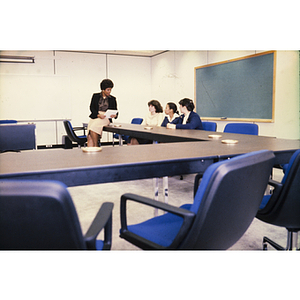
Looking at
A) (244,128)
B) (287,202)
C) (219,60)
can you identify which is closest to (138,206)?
(244,128)

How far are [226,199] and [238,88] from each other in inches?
199

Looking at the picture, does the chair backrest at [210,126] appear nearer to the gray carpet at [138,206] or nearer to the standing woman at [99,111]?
the gray carpet at [138,206]

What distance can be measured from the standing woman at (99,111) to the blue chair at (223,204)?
3.40 metres

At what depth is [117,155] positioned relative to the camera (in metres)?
1.73

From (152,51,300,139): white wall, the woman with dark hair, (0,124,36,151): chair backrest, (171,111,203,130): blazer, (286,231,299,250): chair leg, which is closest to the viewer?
(286,231,299,250): chair leg

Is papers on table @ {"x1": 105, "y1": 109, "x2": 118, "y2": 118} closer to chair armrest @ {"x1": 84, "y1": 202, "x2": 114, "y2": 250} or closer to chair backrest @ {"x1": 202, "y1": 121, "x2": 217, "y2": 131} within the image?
chair backrest @ {"x1": 202, "y1": 121, "x2": 217, "y2": 131}

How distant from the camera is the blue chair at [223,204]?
0.94 meters

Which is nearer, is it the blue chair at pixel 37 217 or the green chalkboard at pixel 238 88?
the blue chair at pixel 37 217

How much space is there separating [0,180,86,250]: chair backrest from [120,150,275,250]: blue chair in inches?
15.3

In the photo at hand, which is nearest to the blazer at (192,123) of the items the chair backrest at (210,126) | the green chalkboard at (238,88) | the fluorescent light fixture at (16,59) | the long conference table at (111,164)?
the chair backrest at (210,126)

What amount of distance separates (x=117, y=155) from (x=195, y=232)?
827 millimetres

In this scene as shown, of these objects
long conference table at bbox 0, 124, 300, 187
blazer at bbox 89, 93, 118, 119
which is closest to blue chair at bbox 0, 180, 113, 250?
long conference table at bbox 0, 124, 300, 187

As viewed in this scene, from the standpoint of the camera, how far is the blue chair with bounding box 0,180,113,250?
0.72 metres
